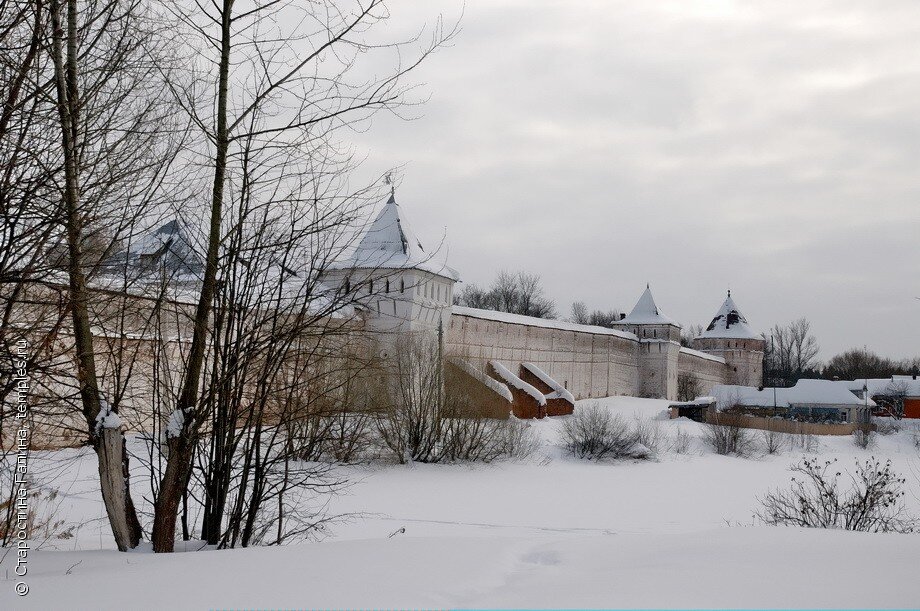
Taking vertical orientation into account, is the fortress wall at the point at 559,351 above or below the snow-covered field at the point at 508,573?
above

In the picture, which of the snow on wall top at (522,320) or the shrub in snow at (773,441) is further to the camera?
the shrub in snow at (773,441)

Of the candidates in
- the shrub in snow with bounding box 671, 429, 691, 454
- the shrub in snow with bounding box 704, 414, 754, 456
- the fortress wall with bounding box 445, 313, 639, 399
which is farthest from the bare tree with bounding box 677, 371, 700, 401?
the shrub in snow with bounding box 671, 429, 691, 454

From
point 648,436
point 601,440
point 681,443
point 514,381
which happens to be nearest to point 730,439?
point 681,443

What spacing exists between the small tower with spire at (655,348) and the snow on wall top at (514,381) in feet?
34.6

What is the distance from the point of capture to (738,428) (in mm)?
23109

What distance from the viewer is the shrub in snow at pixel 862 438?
25.5m

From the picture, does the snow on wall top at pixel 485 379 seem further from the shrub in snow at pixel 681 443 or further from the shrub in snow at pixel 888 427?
the shrub in snow at pixel 888 427

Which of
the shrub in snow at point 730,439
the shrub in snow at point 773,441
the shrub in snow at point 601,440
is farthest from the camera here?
the shrub in snow at point 773,441

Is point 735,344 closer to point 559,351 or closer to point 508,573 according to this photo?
point 559,351

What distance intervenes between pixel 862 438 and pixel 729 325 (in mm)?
19264

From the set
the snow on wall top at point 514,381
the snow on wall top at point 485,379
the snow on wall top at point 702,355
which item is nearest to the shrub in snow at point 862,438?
the snow on wall top at point 702,355

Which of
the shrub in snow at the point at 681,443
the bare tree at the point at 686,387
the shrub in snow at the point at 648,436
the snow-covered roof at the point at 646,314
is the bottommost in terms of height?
the shrub in snow at the point at 681,443

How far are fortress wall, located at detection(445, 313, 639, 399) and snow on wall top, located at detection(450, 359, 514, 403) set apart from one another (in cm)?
31

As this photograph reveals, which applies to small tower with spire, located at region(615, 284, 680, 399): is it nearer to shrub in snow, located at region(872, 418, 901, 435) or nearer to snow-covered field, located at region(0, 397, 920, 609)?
shrub in snow, located at region(872, 418, 901, 435)
